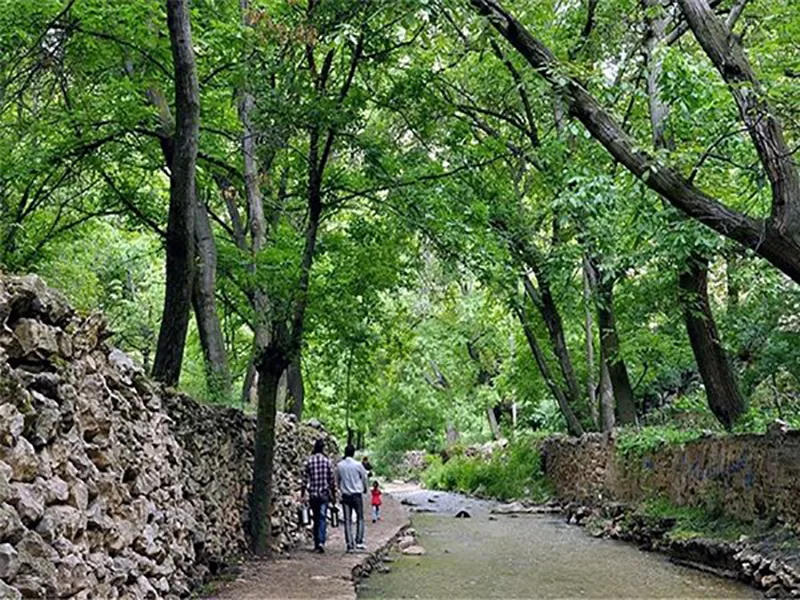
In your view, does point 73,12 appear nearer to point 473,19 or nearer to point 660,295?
point 473,19

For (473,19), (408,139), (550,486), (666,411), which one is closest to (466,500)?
(550,486)

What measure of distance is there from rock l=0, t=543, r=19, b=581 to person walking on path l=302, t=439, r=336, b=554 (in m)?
7.89

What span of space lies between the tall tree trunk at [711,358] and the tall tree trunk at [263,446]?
6.58 m

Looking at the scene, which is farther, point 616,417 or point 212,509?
point 616,417

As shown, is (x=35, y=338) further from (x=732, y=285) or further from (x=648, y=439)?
(x=732, y=285)

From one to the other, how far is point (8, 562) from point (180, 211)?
502 centimetres

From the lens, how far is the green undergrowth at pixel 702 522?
1098cm

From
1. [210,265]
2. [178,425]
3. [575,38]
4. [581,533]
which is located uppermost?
[575,38]

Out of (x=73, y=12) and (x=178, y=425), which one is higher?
(x=73, y=12)

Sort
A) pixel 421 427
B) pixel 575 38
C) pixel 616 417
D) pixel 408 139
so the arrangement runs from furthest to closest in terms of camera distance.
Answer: pixel 421 427 < pixel 616 417 < pixel 575 38 < pixel 408 139

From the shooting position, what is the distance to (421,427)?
4219 centimetres

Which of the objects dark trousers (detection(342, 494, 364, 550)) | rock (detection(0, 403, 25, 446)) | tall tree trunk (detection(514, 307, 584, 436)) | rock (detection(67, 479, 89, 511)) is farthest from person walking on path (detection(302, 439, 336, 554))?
tall tree trunk (detection(514, 307, 584, 436))

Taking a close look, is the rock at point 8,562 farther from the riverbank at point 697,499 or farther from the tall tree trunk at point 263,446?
the riverbank at point 697,499

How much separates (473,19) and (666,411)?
56.2 ft
